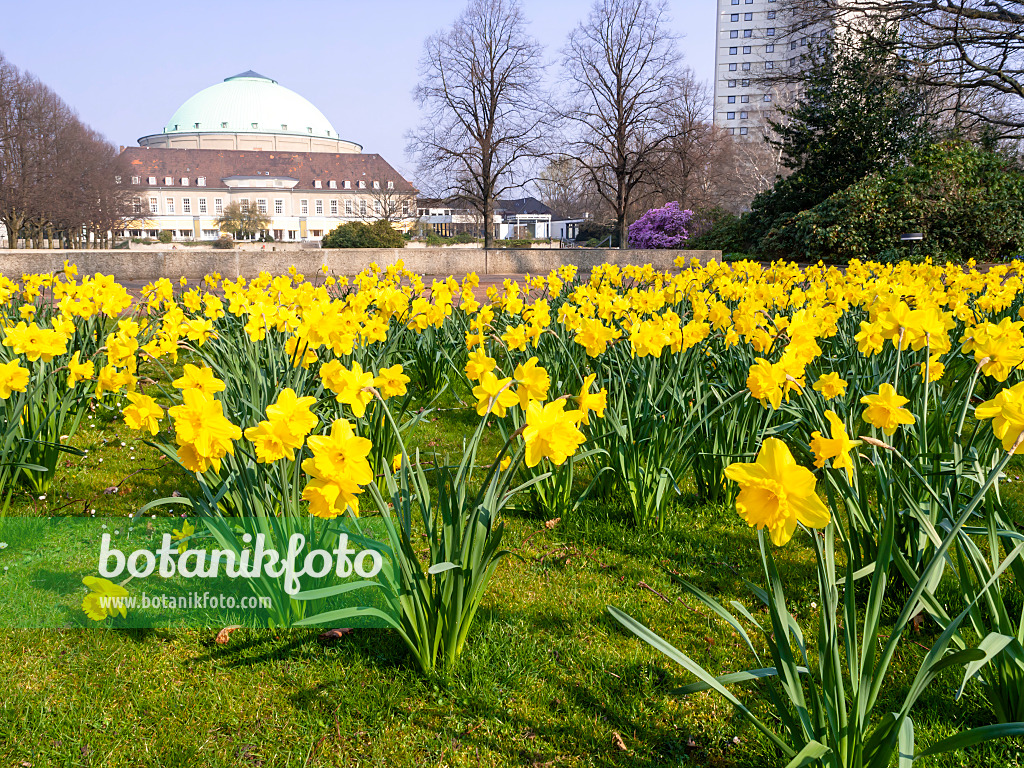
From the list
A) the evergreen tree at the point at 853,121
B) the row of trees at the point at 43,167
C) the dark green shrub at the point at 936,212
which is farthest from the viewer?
the row of trees at the point at 43,167

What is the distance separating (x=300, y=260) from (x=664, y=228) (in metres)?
17.5

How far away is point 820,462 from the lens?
1.45m

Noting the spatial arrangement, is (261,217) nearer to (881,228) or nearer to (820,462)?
(881,228)

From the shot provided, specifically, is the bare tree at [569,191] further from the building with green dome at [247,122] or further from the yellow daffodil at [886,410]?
the building with green dome at [247,122]

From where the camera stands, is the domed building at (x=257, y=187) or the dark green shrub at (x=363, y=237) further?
the domed building at (x=257, y=187)

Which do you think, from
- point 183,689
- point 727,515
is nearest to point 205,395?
point 183,689

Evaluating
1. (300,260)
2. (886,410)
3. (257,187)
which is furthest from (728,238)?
(257,187)

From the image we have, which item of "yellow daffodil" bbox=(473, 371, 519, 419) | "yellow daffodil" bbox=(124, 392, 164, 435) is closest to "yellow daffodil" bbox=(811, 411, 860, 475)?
"yellow daffodil" bbox=(473, 371, 519, 419)

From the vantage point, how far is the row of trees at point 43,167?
31203 mm

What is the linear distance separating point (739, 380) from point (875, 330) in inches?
27.7

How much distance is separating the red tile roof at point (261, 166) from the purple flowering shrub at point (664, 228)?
53992 mm

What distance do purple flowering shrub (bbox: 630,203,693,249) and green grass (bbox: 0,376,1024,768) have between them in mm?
25537

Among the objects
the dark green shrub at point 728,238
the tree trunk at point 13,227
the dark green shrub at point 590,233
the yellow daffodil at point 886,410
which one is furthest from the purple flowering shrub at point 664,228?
the tree trunk at point 13,227

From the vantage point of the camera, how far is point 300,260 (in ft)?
45.6
